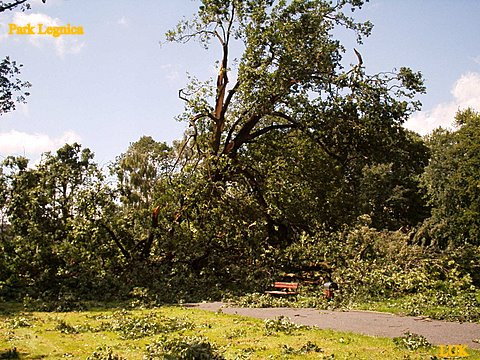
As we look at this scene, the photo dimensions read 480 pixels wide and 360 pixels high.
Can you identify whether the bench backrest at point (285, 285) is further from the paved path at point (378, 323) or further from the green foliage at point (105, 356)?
the green foliage at point (105, 356)

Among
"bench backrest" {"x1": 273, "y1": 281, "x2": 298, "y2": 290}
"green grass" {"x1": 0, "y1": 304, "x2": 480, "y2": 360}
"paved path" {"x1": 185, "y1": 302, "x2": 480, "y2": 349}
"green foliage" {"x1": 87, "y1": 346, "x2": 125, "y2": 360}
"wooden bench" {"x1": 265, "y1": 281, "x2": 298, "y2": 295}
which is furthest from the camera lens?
"bench backrest" {"x1": 273, "y1": 281, "x2": 298, "y2": 290}

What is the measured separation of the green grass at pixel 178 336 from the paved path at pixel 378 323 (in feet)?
2.23

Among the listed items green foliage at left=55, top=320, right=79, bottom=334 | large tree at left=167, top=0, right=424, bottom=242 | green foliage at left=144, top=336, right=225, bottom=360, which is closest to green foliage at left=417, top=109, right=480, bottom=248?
large tree at left=167, top=0, right=424, bottom=242

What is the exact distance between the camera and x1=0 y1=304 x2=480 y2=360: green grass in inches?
303

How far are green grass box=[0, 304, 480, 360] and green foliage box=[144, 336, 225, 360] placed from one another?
0.23 meters

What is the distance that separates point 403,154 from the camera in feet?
63.0

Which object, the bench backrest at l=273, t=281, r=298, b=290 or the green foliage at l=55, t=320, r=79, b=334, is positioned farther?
the bench backrest at l=273, t=281, r=298, b=290

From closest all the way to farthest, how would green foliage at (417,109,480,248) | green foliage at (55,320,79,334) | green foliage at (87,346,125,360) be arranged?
green foliage at (87,346,125,360) → green foliage at (55,320,79,334) → green foliage at (417,109,480,248)

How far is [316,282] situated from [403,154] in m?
6.93

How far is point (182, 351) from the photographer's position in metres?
7.27

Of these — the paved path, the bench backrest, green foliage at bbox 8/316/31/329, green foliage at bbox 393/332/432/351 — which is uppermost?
the bench backrest

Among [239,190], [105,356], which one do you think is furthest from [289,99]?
[105,356]

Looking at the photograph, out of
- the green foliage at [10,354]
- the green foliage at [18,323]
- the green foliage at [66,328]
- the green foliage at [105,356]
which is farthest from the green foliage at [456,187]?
the green foliage at [10,354]

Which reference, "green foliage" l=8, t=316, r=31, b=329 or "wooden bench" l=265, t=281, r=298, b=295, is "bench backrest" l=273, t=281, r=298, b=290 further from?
"green foliage" l=8, t=316, r=31, b=329
